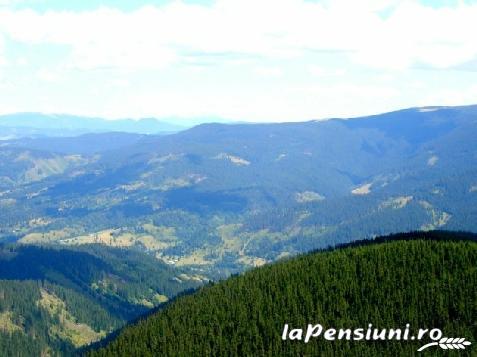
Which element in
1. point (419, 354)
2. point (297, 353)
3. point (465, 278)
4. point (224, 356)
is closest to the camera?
point (419, 354)

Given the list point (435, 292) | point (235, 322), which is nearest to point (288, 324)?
point (235, 322)

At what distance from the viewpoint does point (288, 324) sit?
187 metres

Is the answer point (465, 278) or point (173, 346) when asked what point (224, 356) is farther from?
point (465, 278)

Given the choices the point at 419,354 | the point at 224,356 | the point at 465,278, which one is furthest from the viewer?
the point at 465,278

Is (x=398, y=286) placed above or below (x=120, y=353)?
above

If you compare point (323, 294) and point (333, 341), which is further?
point (323, 294)

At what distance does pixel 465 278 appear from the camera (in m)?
188

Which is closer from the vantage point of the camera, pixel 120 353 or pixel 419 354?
pixel 419 354

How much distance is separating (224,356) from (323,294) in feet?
120

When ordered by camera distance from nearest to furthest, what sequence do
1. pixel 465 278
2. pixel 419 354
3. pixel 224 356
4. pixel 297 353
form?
pixel 419 354 < pixel 297 353 < pixel 224 356 < pixel 465 278

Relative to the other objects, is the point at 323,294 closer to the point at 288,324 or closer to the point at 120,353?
the point at 288,324

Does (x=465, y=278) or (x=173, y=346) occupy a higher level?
(x=465, y=278)

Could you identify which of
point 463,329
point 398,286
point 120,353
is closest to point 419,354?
point 463,329

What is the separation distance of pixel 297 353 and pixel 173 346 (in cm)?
3659
